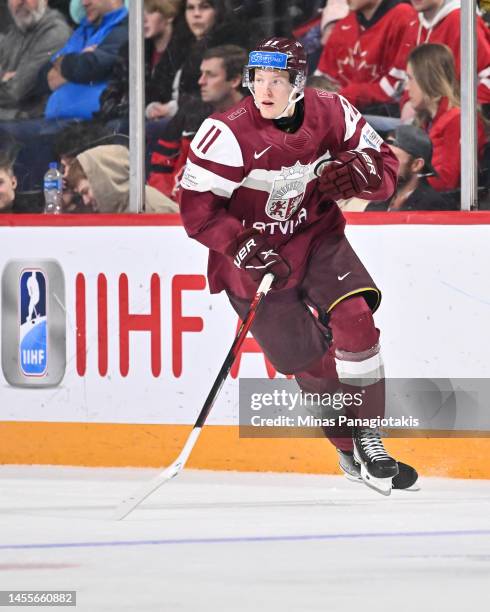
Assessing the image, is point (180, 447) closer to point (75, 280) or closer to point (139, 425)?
point (139, 425)

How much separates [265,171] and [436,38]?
124 centimetres

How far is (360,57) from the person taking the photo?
202 inches

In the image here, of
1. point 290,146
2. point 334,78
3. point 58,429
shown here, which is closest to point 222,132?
point 290,146

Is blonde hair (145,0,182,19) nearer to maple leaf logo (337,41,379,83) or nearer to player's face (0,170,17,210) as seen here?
maple leaf logo (337,41,379,83)

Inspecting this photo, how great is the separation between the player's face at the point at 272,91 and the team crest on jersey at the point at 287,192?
17 centimetres

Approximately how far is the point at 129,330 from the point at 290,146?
1344 mm

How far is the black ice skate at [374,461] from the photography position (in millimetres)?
4066

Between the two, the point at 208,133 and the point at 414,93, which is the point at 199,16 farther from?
the point at 208,133

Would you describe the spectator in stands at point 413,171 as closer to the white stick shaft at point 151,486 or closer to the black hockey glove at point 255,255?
the black hockey glove at point 255,255

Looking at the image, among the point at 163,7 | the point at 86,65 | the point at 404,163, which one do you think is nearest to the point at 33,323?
the point at 86,65

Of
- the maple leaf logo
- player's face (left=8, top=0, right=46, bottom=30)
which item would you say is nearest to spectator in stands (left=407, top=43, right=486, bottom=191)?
the maple leaf logo

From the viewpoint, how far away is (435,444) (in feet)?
16.2

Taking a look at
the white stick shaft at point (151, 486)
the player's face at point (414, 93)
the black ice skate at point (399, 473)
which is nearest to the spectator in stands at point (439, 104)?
the player's face at point (414, 93)

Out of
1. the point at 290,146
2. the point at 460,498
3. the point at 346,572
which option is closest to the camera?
the point at 346,572
